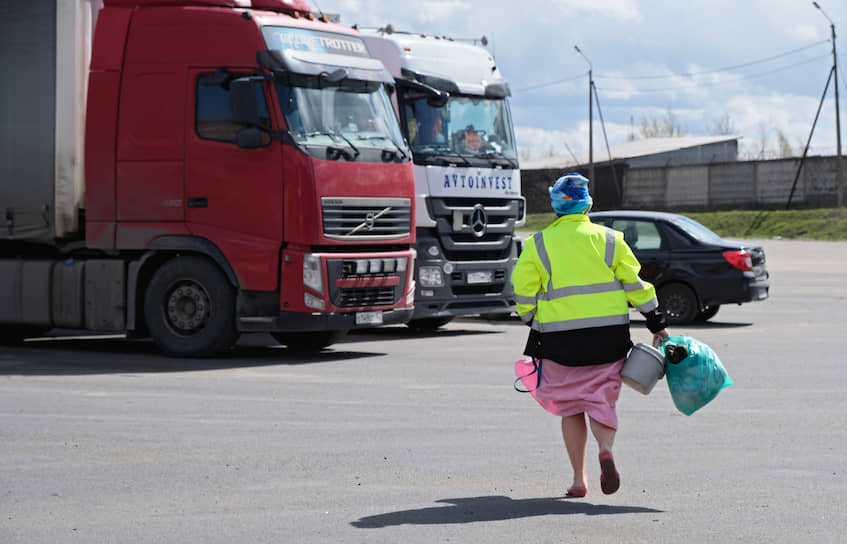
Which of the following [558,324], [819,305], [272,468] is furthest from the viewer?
[819,305]

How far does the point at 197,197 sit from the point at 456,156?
4.18 m

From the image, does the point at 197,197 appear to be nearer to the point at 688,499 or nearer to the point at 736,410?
the point at 736,410

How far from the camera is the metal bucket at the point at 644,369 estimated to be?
6.71 metres

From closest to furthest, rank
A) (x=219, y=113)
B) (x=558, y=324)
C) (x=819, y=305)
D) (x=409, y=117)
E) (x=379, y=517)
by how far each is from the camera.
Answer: (x=379, y=517), (x=558, y=324), (x=219, y=113), (x=409, y=117), (x=819, y=305)

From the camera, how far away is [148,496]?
6793 millimetres

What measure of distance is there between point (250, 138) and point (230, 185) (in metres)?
0.57

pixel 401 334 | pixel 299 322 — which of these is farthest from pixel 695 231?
pixel 299 322

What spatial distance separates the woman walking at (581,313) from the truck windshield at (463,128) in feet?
31.6

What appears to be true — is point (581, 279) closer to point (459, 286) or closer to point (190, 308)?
point (190, 308)

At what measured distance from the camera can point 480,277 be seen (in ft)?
55.1

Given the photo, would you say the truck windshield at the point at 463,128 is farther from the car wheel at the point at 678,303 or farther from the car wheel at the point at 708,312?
the car wheel at the point at 708,312

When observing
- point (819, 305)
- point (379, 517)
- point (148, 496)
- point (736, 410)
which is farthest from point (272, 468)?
point (819, 305)

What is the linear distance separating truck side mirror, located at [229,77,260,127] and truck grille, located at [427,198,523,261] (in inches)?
144

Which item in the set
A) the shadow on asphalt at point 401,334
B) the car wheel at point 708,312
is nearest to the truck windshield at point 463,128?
the shadow on asphalt at point 401,334
